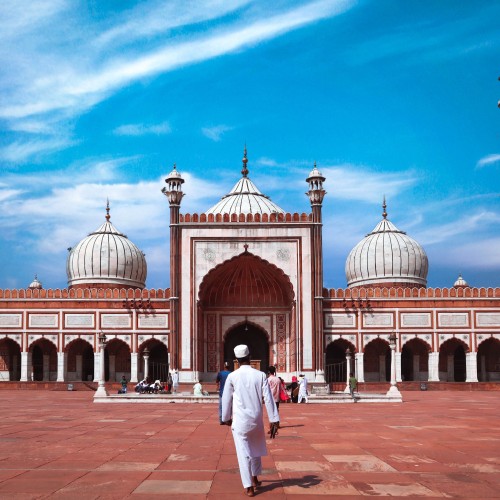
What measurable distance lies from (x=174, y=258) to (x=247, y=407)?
25656 mm

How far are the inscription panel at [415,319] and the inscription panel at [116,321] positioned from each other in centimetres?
1253

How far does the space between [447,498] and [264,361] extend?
92.5ft

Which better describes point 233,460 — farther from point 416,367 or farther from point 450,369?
point 450,369

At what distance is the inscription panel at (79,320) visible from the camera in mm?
33344

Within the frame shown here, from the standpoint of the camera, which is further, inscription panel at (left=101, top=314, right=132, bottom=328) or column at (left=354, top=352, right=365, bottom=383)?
inscription panel at (left=101, top=314, right=132, bottom=328)

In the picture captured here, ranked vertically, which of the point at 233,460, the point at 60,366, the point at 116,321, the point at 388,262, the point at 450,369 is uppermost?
the point at 388,262

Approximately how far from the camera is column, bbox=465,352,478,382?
3300cm

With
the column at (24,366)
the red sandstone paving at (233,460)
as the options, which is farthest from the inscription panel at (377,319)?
the red sandstone paving at (233,460)

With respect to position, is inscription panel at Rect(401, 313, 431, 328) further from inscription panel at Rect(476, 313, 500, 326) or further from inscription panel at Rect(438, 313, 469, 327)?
inscription panel at Rect(476, 313, 500, 326)

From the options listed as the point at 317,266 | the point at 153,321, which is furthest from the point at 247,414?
the point at 153,321

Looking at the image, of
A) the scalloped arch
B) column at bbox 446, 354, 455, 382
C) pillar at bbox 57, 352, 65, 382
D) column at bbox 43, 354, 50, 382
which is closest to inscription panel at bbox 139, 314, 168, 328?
the scalloped arch

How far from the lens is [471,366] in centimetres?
3319

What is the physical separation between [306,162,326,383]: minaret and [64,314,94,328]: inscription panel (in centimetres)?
1024

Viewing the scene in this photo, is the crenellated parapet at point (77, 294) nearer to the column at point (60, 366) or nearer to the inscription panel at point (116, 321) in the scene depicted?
the inscription panel at point (116, 321)
